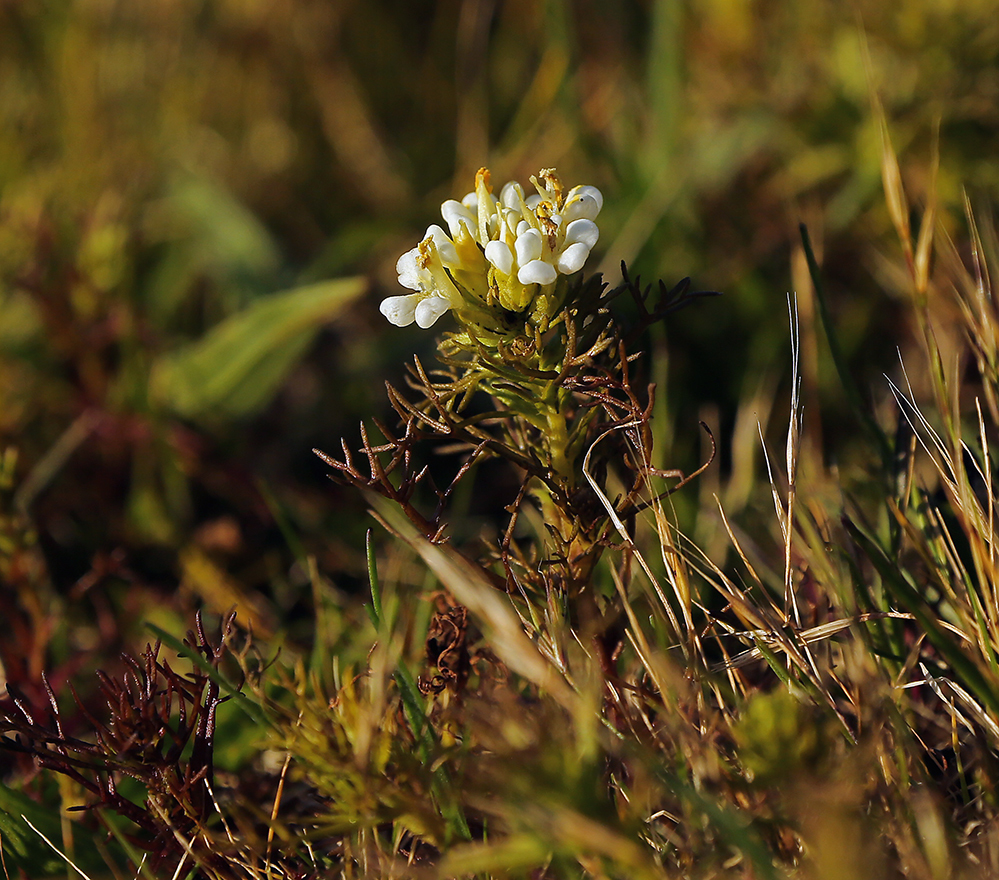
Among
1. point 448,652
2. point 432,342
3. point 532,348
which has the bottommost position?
point 432,342

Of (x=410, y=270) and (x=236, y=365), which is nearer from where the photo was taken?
(x=410, y=270)

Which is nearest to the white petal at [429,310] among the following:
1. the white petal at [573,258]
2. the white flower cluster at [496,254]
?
the white flower cluster at [496,254]

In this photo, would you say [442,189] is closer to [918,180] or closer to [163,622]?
[918,180]

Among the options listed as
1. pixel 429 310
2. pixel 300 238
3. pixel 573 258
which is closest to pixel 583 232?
pixel 573 258

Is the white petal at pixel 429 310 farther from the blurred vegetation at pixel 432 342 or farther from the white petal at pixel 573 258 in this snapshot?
the blurred vegetation at pixel 432 342

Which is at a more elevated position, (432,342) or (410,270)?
(410,270)

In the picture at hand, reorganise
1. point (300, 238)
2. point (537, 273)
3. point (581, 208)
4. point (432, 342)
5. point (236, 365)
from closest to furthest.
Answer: point (537, 273) < point (581, 208) < point (236, 365) < point (432, 342) < point (300, 238)

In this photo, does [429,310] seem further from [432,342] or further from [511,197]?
[432,342]
